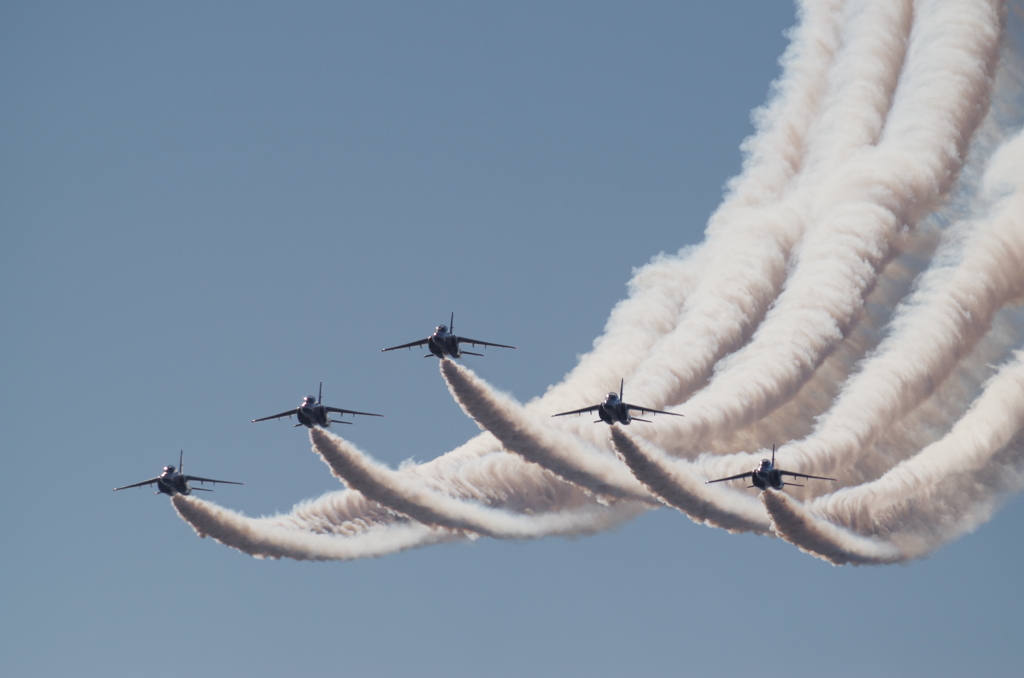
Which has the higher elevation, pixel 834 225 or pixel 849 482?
pixel 834 225

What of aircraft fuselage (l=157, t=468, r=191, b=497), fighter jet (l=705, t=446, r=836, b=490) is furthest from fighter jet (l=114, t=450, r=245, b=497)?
fighter jet (l=705, t=446, r=836, b=490)

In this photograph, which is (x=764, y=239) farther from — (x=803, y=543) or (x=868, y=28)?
(x=803, y=543)

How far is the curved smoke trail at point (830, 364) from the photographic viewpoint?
65.3m

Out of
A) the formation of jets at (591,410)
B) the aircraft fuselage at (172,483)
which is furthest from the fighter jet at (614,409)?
the aircraft fuselage at (172,483)

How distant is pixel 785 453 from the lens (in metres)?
64.8

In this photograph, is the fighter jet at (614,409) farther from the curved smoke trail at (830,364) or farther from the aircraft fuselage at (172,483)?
the aircraft fuselage at (172,483)

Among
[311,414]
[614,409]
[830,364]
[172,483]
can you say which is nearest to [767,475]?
[614,409]

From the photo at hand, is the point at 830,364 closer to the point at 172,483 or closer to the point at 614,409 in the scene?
the point at 614,409

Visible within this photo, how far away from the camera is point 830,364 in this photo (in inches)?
2724

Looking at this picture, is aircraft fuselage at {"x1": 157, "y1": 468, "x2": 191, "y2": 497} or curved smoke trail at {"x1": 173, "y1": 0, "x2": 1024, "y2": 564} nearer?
curved smoke trail at {"x1": 173, "y1": 0, "x2": 1024, "y2": 564}

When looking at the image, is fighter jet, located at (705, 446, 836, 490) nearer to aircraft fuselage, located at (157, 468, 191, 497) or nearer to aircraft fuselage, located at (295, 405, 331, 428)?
aircraft fuselage, located at (295, 405, 331, 428)

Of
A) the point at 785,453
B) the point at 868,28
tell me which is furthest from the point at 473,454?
the point at 868,28

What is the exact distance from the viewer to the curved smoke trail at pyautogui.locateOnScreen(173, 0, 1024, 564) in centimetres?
6531

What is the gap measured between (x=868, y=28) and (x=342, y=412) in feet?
99.4
